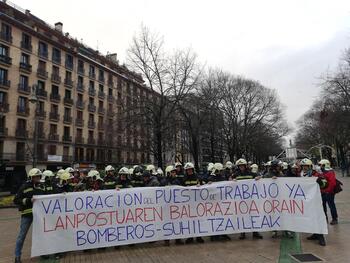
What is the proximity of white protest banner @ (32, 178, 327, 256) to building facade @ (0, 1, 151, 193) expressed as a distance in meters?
Result: 21.1

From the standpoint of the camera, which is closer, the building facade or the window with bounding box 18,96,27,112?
the building facade

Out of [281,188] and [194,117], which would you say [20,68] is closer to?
[194,117]

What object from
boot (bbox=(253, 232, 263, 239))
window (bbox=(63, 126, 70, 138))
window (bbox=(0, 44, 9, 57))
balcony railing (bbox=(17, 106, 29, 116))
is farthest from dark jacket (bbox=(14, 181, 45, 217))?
window (bbox=(63, 126, 70, 138))

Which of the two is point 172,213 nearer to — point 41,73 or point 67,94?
point 41,73

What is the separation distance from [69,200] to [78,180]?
461cm

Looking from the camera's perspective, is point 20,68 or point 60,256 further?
point 20,68

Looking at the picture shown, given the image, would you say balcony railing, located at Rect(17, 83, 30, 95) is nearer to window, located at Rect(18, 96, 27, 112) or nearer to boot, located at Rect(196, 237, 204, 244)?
window, located at Rect(18, 96, 27, 112)

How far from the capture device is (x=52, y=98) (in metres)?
49.5

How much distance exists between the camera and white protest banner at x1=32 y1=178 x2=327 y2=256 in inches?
300

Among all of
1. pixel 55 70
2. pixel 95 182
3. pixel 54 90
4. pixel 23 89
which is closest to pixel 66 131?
pixel 54 90

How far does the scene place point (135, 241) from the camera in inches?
310

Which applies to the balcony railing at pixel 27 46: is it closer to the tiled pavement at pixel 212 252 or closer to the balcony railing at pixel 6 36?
the balcony railing at pixel 6 36

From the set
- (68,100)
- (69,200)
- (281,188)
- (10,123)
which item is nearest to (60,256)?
(69,200)

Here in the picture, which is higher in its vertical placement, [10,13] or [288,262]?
[10,13]
